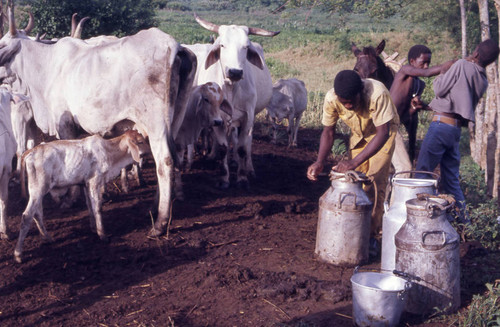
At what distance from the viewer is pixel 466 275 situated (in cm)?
514

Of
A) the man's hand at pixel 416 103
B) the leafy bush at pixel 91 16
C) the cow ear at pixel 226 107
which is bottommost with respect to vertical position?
the cow ear at pixel 226 107

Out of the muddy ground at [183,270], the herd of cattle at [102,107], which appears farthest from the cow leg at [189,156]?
the muddy ground at [183,270]

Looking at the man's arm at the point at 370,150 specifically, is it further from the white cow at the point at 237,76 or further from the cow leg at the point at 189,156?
the cow leg at the point at 189,156

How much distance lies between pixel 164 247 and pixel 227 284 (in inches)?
46.9

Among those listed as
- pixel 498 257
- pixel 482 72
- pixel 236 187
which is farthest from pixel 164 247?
pixel 482 72

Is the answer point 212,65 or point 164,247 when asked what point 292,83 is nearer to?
point 212,65

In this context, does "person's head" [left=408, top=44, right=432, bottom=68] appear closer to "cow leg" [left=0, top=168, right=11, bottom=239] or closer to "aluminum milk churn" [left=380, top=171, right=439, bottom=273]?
"aluminum milk churn" [left=380, top=171, right=439, bottom=273]

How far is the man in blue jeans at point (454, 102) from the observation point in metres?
6.08

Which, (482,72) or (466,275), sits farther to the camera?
(482,72)

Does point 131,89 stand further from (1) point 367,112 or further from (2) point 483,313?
(2) point 483,313

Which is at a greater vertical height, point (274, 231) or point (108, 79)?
point (108, 79)

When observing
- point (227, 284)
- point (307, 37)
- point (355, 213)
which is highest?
point (307, 37)

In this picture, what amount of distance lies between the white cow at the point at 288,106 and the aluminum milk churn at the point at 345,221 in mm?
7177

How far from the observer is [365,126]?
5.66m
